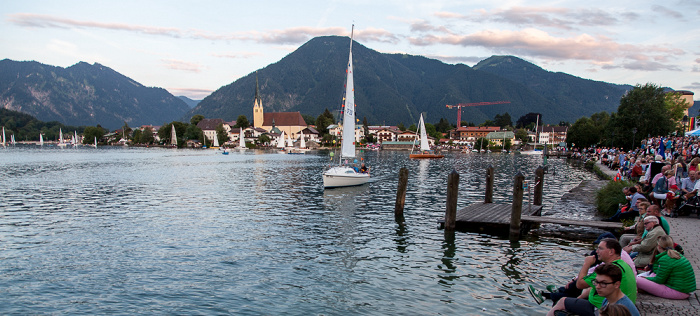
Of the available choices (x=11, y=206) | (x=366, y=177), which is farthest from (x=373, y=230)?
(x=11, y=206)

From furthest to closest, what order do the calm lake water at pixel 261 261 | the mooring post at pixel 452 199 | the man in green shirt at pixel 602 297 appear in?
the mooring post at pixel 452 199, the calm lake water at pixel 261 261, the man in green shirt at pixel 602 297

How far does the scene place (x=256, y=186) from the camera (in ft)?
140

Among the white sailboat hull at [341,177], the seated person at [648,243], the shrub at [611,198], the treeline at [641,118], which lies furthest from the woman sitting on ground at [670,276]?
the treeline at [641,118]

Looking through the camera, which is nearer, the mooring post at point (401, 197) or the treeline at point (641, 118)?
the mooring post at point (401, 197)

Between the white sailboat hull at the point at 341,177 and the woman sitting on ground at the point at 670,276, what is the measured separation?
30515 mm

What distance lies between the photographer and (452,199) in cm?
2033

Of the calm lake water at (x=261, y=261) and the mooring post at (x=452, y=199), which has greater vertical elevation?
the mooring post at (x=452, y=199)

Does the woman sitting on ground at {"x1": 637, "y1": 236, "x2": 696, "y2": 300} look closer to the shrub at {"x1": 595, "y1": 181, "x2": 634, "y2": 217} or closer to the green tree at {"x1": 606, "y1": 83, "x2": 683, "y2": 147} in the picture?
the shrub at {"x1": 595, "y1": 181, "x2": 634, "y2": 217}

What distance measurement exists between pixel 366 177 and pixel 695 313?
113 ft

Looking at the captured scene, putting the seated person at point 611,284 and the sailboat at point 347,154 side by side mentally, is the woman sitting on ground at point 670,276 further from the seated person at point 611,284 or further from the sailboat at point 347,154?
the sailboat at point 347,154

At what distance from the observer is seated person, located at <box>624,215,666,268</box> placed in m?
10.5

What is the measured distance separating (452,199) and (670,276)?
11.3 meters

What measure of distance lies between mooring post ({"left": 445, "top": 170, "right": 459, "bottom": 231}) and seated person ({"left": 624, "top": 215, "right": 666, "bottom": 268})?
9.24m

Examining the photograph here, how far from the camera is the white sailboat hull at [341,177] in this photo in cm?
3894
